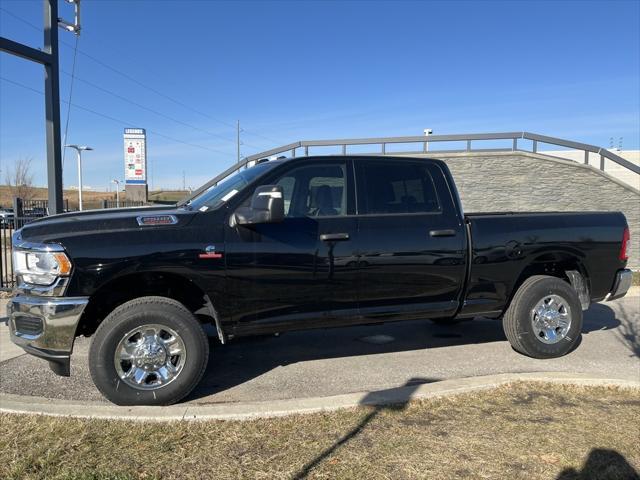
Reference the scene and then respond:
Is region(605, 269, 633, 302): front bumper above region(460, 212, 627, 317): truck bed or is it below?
below

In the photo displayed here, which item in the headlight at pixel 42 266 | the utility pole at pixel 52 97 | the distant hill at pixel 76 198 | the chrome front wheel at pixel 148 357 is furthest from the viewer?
the distant hill at pixel 76 198

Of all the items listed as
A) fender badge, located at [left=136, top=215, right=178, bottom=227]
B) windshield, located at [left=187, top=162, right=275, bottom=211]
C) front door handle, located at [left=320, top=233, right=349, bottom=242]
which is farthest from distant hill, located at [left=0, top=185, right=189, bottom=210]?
front door handle, located at [left=320, top=233, right=349, bottom=242]

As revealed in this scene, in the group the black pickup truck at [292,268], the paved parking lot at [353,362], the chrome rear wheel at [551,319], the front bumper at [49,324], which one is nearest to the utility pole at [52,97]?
the paved parking lot at [353,362]

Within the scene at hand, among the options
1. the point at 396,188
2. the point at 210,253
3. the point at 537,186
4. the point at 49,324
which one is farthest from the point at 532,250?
the point at 537,186

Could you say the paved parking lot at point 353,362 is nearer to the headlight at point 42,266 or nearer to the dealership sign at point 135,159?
the headlight at point 42,266

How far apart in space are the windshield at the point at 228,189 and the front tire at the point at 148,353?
946 mm

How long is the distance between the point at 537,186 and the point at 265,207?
10115 mm

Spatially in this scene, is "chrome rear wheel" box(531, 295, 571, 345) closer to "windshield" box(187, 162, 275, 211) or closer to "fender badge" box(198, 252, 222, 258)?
"windshield" box(187, 162, 275, 211)

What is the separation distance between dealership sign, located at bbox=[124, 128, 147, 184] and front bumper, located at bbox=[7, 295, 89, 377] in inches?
866

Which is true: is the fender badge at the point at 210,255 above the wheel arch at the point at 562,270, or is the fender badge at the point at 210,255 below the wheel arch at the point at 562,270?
above

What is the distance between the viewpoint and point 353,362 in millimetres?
5129

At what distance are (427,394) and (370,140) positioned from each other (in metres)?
9.83

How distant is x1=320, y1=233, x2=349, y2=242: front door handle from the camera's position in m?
4.36

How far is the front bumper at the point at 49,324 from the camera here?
3.71 m
